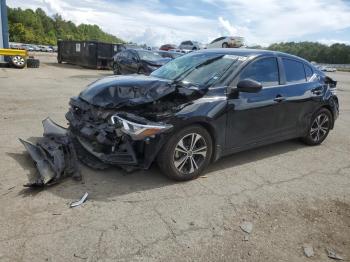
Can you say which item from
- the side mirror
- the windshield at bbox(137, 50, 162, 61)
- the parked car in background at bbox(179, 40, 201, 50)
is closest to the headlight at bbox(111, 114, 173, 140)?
the side mirror

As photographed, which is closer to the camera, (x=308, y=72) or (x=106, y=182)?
(x=106, y=182)

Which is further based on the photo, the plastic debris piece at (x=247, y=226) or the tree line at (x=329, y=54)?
the tree line at (x=329, y=54)

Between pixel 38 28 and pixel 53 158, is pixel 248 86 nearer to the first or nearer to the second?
pixel 53 158

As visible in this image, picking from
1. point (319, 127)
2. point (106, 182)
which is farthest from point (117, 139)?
point (319, 127)

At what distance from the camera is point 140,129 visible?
12.3ft

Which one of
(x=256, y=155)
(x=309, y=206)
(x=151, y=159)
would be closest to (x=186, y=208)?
(x=151, y=159)

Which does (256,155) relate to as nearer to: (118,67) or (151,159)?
(151,159)

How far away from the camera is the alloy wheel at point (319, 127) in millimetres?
6016

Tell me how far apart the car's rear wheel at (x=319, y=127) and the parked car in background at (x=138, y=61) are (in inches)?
344

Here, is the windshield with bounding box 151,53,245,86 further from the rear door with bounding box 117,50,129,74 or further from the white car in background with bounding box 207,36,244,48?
the white car in background with bounding box 207,36,244,48

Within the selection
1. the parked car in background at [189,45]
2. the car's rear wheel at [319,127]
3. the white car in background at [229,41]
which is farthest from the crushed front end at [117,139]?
the parked car in background at [189,45]

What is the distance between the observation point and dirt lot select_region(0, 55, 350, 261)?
2855 mm

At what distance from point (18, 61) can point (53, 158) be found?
16.5m

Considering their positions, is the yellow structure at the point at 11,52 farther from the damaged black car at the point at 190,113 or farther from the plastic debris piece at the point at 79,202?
the plastic debris piece at the point at 79,202
